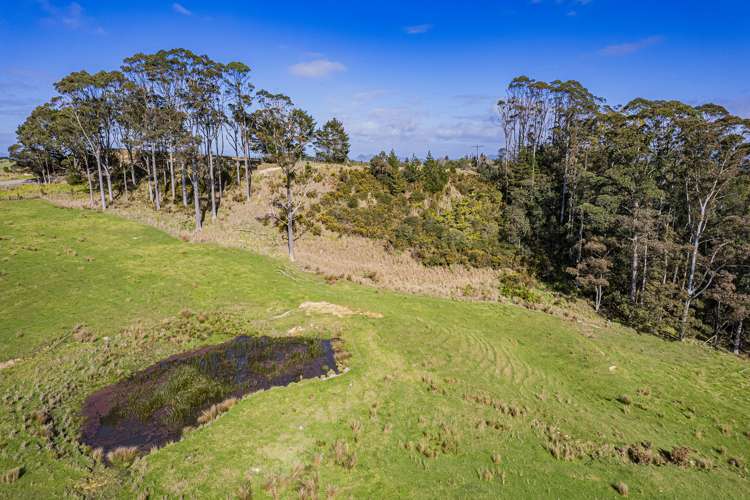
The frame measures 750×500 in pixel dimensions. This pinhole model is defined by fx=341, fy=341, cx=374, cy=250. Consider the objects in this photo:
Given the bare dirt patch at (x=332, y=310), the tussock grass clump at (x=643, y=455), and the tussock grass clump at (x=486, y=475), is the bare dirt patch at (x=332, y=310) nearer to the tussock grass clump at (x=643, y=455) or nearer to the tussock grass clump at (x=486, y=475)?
the tussock grass clump at (x=486, y=475)

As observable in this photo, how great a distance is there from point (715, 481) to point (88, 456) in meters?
15.5

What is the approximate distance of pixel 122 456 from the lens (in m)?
8.13

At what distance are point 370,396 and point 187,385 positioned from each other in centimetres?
615

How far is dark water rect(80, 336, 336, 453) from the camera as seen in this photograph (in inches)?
361

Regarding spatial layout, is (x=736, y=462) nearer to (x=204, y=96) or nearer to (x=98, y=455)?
(x=98, y=455)

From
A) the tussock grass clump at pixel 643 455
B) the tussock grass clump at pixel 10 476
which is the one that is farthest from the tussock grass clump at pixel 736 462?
the tussock grass clump at pixel 10 476

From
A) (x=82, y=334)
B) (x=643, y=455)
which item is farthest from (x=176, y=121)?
(x=643, y=455)

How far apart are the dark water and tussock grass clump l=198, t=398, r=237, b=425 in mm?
251

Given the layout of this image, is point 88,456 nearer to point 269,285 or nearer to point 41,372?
point 41,372

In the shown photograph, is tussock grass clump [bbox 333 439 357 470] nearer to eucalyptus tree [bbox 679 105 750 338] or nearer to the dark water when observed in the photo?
the dark water

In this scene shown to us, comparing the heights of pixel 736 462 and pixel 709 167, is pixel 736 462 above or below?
below

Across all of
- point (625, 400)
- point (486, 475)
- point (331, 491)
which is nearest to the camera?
point (331, 491)

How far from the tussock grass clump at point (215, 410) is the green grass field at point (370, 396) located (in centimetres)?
35

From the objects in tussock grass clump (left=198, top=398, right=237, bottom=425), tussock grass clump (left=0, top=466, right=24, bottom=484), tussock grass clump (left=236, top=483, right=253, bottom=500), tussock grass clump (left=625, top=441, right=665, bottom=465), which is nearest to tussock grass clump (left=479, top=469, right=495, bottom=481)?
tussock grass clump (left=625, top=441, right=665, bottom=465)
